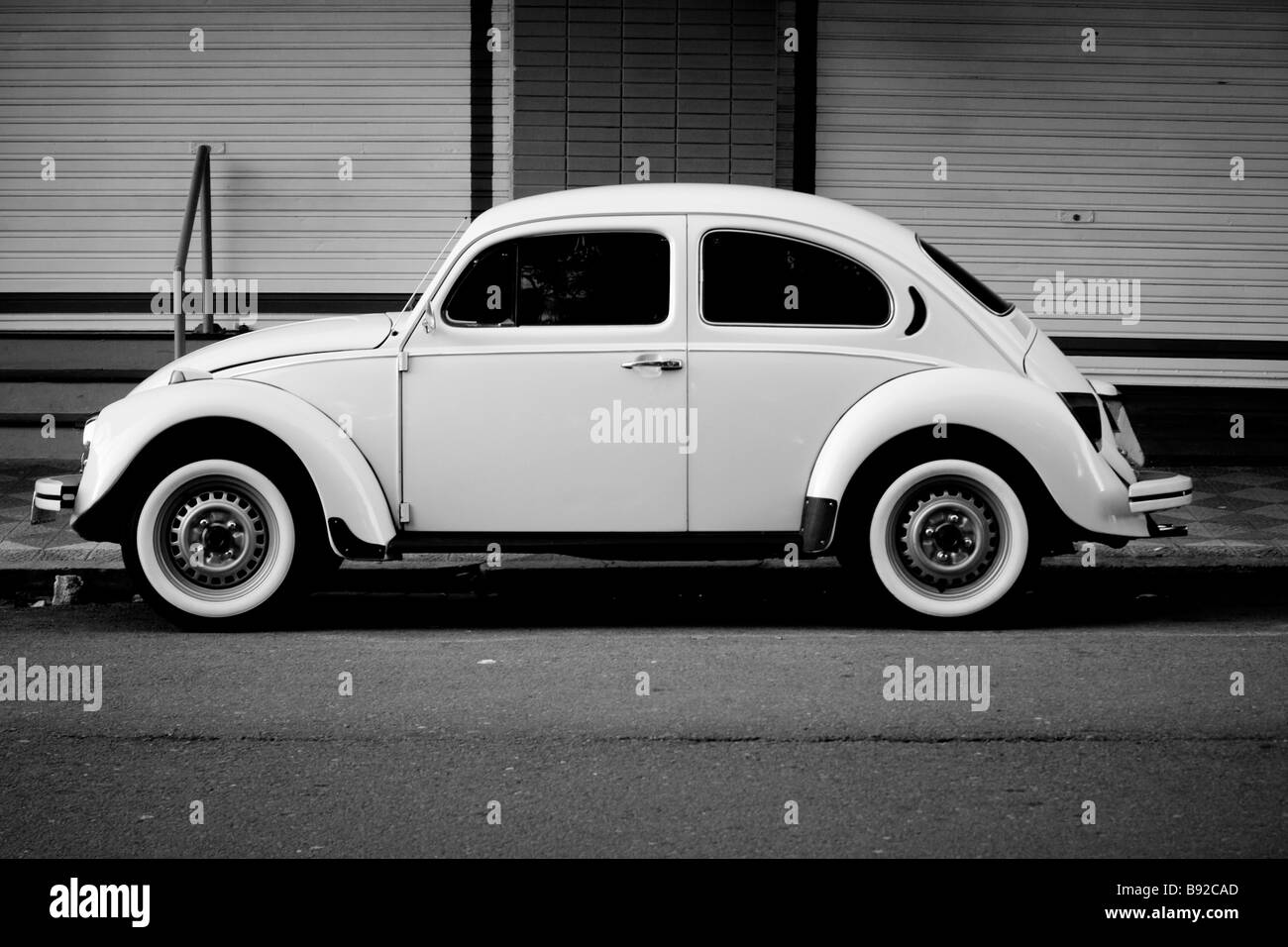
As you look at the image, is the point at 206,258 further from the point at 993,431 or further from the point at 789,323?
the point at 993,431

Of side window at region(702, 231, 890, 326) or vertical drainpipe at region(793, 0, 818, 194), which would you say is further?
vertical drainpipe at region(793, 0, 818, 194)

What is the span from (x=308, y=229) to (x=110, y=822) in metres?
8.35

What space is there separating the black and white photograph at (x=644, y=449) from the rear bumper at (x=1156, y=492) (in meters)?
0.03

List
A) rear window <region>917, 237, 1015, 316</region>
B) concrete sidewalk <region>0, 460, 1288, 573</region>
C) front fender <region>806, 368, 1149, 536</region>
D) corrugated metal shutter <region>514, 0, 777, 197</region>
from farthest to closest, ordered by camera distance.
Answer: corrugated metal shutter <region>514, 0, 777, 197</region>, concrete sidewalk <region>0, 460, 1288, 573</region>, rear window <region>917, 237, 1015, 316</region>, front fender <region>806, 368, 1149, 536</region>

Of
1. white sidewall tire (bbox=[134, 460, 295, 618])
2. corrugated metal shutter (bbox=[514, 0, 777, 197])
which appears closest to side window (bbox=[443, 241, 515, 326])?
white sidewall tire (bbox=[134, 460, 295, 618])

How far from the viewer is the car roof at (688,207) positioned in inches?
274

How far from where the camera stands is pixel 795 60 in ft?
39.4

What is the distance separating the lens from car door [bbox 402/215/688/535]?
6.77m

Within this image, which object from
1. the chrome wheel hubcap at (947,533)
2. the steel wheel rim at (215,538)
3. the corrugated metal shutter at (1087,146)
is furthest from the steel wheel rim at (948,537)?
the corrugated metal shutter at (1087,146)

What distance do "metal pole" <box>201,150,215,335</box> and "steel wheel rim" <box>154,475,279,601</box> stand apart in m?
5.24

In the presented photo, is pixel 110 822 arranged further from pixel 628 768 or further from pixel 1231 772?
pixel 1231 772

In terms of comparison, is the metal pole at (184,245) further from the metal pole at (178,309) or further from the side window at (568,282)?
the side window at (568,282)

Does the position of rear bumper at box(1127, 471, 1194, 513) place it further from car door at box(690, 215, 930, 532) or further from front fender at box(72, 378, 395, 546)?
front fender at box(72, 378, 395, 546)

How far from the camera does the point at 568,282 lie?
6.92 metres
